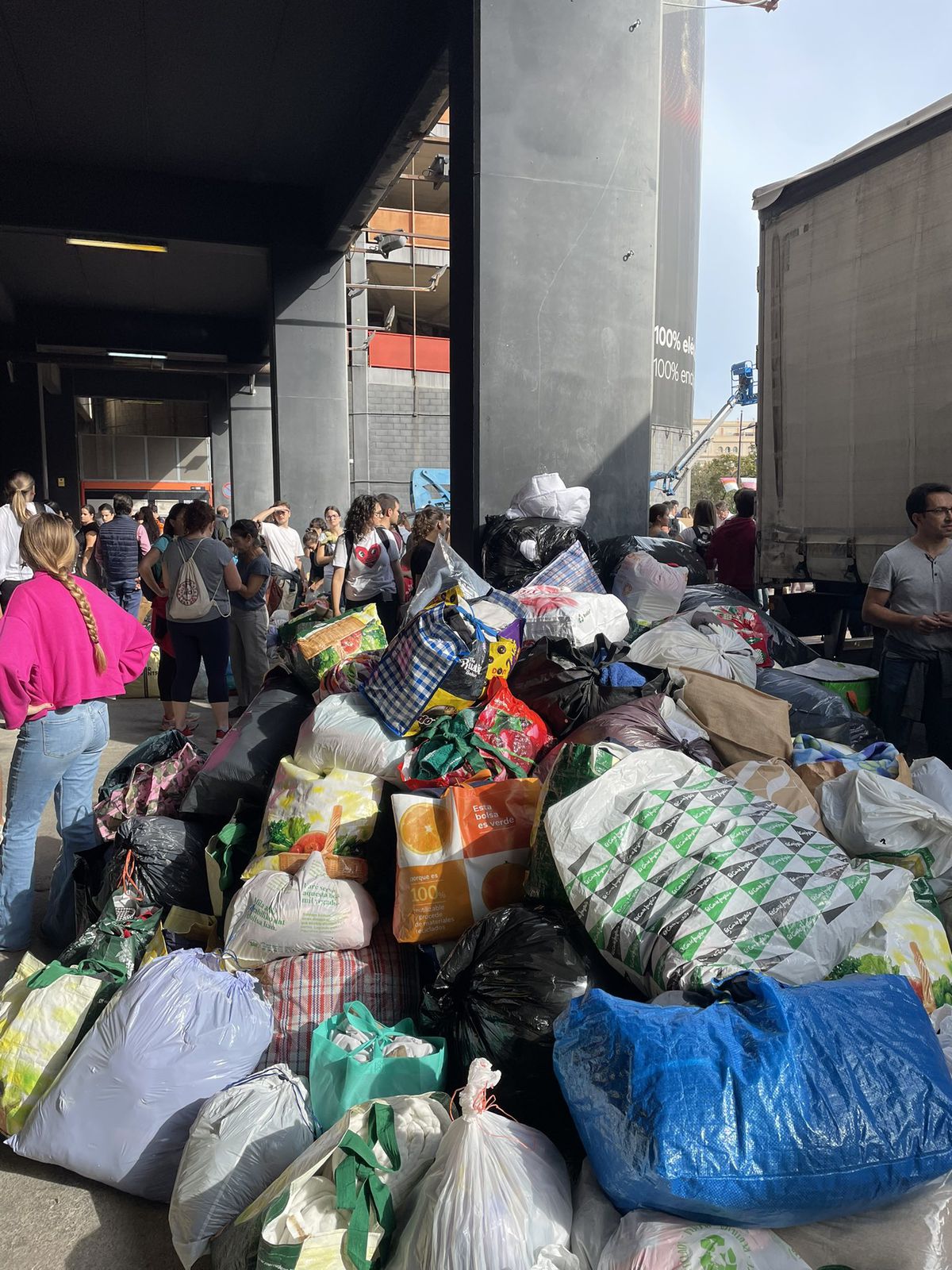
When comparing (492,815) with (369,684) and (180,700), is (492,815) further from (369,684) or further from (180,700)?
(180,700)

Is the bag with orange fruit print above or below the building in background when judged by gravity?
below

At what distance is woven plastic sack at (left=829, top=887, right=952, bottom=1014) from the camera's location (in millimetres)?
2277

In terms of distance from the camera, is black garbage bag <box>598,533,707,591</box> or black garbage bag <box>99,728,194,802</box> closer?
black garbage bag <box>99,728,194,802</box>

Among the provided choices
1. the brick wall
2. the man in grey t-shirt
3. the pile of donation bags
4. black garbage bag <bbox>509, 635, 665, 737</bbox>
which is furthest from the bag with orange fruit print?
the brick wall

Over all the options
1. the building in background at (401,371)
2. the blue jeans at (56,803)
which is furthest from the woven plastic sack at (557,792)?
the building in background at (401,371)

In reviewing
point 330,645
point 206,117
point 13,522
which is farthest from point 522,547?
point 206,117

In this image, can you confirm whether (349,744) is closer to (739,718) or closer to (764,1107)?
(739,718)

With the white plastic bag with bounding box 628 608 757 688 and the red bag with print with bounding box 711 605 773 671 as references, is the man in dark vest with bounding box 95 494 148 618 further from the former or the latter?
the white plastic bag with bounding box 628 608 757 688

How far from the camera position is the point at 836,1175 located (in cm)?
166

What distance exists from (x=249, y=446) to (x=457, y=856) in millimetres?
18142

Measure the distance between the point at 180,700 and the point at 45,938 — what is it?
2762 mm

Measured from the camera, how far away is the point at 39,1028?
2543mm

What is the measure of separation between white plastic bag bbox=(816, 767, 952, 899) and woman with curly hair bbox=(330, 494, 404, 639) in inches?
174

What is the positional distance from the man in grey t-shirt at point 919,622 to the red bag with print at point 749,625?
1.60ft
